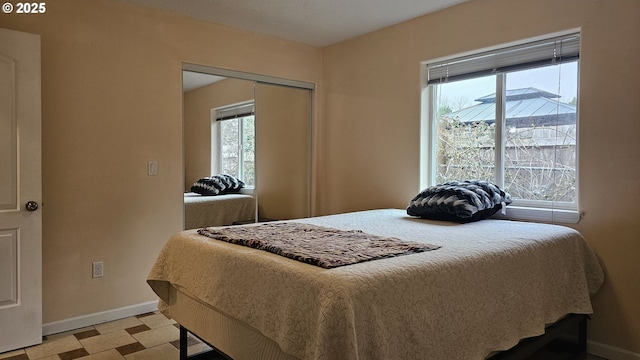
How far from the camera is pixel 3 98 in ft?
8.32

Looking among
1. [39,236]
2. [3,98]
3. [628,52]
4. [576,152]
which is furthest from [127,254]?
[628,52]

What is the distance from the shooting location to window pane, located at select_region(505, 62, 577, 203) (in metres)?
2.73

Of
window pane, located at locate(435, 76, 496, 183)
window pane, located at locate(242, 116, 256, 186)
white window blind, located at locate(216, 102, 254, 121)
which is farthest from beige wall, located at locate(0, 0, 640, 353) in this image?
window pane, located at locate(242, 116, 256, 186)

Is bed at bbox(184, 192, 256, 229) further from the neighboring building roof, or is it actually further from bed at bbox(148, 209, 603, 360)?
the neighboring building roof

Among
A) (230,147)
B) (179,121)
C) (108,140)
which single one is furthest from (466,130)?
(108,140)

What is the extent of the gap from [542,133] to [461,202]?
2.53 ft

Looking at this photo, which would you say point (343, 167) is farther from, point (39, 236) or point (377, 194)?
point (39, 236)

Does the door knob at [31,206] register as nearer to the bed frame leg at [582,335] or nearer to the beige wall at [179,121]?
the beige wall at [179,121]

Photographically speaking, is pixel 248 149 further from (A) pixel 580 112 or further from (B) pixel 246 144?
(A) pixel 580 112

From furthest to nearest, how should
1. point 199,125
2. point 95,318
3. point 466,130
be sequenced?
point 199,125
point 466,130
point 95,318

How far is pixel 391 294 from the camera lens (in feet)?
4.77

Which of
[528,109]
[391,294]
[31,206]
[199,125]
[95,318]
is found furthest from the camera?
[199,125]

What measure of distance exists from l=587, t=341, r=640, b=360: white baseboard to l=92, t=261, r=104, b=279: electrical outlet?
10.7 ft

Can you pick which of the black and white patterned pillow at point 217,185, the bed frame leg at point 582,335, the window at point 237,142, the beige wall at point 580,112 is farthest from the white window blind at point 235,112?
the bed frame leg at point 582,335
